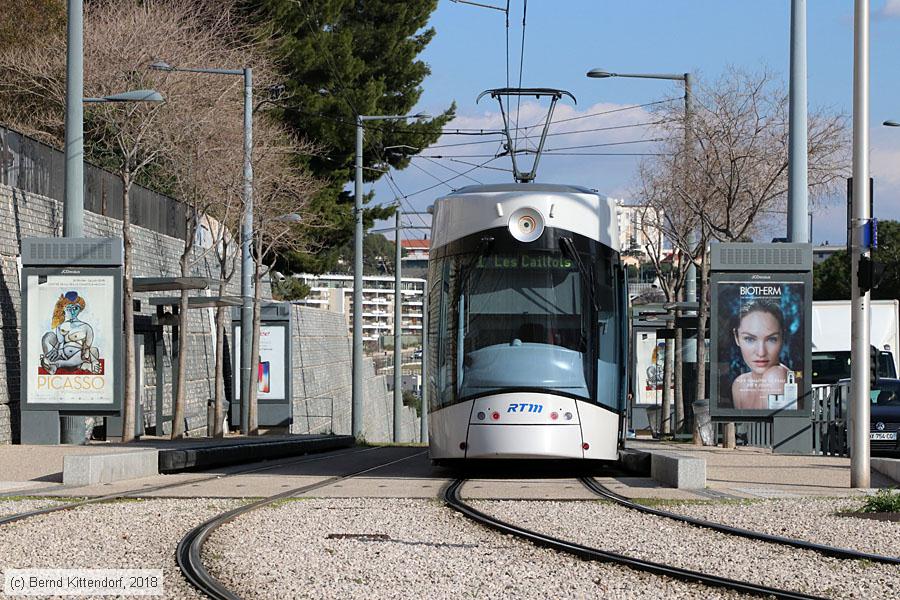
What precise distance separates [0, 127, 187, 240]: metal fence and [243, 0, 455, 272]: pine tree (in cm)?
665

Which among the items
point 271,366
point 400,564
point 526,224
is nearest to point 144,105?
point 271,366

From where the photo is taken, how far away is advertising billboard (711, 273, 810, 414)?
2080 centimetres

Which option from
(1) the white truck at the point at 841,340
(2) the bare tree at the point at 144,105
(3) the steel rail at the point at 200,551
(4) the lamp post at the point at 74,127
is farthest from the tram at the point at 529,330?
(1) the white truck at the point at 841,340

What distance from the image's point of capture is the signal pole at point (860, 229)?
1500cm

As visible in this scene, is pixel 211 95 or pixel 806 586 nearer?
pixel 806 586

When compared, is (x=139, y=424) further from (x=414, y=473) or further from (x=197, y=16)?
(x=197, y=16)

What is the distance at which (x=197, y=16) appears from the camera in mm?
41969

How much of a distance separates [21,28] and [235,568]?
29.4 m

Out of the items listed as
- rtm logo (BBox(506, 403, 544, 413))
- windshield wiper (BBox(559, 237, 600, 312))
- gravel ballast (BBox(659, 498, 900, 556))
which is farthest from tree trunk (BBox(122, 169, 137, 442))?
gravel ballast (BBox(659, 498, 900, 556))

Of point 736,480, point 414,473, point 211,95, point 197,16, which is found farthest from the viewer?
point 197,16

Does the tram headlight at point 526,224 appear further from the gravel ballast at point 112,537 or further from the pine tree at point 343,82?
the pine tree at point 343,82

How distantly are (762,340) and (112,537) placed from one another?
12954 millimetres

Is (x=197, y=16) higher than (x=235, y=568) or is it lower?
higher

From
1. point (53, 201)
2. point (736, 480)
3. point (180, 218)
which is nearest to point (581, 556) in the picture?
point (736, 480)
